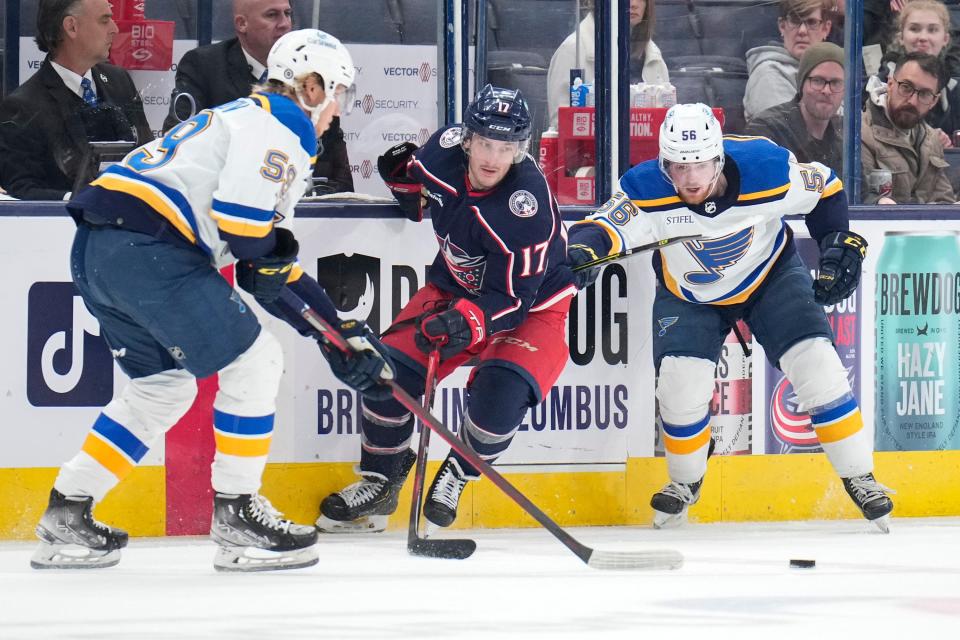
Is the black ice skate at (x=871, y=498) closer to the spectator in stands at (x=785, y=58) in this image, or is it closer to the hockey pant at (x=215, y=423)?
the spectator in stands at (x=785, y=58)

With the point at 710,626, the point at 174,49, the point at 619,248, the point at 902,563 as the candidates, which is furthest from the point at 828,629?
the point at 174,49

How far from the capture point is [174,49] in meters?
4.29

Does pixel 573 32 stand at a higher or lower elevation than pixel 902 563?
higher

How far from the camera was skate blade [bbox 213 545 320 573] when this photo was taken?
122 inches

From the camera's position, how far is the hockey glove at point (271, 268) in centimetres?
304

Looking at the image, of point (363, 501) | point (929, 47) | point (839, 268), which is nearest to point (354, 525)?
point (363, 501)

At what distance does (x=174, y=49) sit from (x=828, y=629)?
8.93ft

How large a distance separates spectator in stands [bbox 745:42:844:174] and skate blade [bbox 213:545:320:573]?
2197mm

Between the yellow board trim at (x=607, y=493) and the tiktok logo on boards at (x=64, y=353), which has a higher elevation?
the tiktok logo on boards at (x=64, y=353)

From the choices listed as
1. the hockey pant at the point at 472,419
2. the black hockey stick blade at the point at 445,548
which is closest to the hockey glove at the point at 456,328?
the hockey pant at the point at 472,419

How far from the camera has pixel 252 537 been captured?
3.10 metres

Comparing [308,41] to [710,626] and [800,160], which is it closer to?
[710,626]

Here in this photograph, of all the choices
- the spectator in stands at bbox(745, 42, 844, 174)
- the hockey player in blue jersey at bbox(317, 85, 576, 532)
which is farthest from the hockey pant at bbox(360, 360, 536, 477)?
the spectator in stands at bbox(745, 42, 844, 174)

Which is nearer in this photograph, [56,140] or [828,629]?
[828,629]
